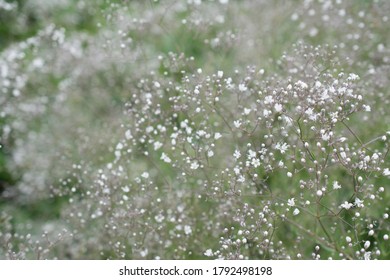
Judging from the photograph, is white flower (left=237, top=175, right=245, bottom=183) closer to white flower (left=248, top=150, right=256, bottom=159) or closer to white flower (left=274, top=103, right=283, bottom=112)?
white flower (left=248, top=150, right=256, bottom=159)

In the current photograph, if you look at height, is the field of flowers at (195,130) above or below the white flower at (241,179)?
above

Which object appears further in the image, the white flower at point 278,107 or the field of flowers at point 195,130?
the field of flowers at point 195,130

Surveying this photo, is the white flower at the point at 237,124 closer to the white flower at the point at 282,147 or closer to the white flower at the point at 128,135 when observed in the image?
the white flower at the point at 282,147

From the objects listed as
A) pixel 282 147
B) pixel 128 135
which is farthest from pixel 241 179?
pixel 128 135

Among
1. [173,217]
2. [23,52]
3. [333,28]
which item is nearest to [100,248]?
[173,217]

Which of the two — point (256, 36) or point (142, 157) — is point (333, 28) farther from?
point (142, 157)

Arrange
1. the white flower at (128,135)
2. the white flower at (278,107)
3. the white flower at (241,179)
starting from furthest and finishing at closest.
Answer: the white flower at (128,135)
the white flower at (241,179)
the white flower at (278,107)

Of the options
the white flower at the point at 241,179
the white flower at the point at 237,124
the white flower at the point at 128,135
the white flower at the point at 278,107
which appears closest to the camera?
the white flower at the point at 278,107

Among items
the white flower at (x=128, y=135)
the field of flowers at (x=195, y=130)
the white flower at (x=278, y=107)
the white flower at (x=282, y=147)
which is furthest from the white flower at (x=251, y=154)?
the white flower at (x=128, y=135)

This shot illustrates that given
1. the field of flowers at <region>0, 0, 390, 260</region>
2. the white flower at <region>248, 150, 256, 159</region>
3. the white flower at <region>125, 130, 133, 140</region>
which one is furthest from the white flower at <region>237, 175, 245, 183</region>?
the white flower at <region>125, 130, 133, 140</region>
